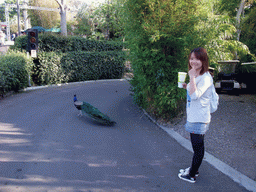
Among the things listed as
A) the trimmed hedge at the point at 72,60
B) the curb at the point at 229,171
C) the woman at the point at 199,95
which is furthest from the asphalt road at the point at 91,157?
the trimmed hedge at the point at 72,60

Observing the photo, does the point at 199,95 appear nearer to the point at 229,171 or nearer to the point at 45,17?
the point at 229,171

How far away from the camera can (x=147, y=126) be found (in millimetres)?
7371

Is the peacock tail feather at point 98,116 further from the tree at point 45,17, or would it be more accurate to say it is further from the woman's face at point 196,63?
the tree at point 45,17

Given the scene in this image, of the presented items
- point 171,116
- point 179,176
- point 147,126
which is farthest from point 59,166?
point 171,116

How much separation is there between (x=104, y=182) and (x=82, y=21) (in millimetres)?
29592

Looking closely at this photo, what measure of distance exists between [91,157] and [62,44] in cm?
1589

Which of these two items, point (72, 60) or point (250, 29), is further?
point (72, 60)

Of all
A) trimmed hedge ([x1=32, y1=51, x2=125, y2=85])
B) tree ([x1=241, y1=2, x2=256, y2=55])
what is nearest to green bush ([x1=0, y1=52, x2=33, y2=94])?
trimmed hedge ([x1=32, y1=51, x2=125, y2=85])

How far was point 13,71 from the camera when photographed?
484 inches

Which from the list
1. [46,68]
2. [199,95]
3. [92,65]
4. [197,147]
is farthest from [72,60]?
[199,95]

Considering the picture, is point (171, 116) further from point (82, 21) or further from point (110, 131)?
point (82, 21)

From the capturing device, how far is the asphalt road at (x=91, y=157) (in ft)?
12.3

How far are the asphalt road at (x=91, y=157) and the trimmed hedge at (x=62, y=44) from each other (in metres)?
10.2

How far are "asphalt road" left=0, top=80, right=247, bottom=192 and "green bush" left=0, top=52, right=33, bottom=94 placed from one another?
365cm
